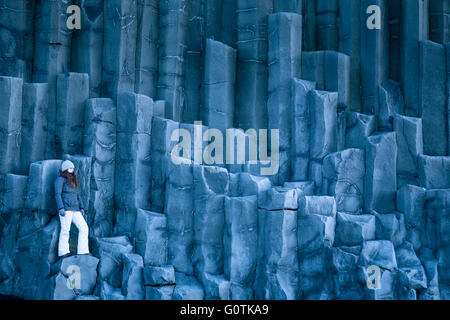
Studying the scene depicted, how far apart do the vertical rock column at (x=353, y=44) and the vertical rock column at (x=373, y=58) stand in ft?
0.24

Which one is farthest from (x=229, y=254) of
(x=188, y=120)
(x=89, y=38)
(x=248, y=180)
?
(x=89, y=38)

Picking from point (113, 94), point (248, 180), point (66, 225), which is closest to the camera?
point (66, 225)

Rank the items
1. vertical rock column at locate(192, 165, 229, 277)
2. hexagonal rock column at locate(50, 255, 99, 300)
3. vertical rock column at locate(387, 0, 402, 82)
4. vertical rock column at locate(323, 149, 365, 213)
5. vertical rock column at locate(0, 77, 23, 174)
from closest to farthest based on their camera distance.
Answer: hexagonal rock column at locate(50, 255, 99, 300)
vertical rock column at locate(192, 165, 229, 277)
vertical rock column at locate(0, 77, 23, 174)
vertical rock column at locate(323, 149, 365, 213)
vertical rock column at locate(387, 0, 402, 82)

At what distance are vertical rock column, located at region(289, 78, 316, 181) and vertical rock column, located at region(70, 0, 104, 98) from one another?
131 inches

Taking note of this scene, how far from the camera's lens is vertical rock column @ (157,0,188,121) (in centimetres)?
919

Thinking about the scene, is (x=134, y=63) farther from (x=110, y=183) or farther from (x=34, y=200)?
(x=34, y=200)

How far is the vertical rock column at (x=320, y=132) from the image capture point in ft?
28.6

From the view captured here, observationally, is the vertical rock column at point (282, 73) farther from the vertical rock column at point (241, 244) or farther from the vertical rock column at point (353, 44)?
the vertical rock column at point (241, 244)

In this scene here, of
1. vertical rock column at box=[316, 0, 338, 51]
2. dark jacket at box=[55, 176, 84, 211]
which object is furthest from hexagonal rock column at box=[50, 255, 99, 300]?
vertical rock column at box=[316, 0, 338, 51]

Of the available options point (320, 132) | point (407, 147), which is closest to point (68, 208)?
point (320, 132)

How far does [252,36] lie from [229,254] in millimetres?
3850

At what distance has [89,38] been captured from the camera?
916cm

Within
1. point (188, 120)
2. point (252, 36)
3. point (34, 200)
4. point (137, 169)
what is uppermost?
point (252, 36)

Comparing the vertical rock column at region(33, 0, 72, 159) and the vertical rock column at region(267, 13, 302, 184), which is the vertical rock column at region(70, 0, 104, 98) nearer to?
the vertical rock column at region(33, 0, 72, 159)
